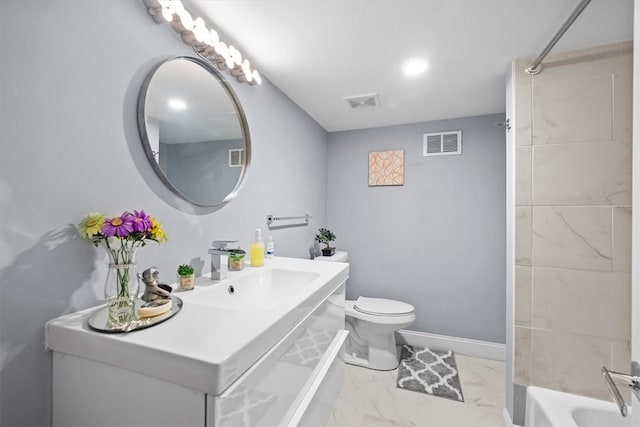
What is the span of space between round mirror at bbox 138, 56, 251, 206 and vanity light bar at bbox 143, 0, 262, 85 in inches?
2.4

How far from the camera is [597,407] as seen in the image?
1.14 m

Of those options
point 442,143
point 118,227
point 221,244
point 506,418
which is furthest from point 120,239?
point 442,143

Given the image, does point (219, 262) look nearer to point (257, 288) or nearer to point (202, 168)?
point (257, 288)

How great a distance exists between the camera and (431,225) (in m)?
2.49

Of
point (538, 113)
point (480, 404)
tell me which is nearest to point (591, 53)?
point (538, 113)

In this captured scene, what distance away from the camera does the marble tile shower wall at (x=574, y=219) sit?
1.38m

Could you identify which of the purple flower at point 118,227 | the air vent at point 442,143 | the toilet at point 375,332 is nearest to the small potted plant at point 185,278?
the purple flower at point 118,227

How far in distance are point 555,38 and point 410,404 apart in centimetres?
219

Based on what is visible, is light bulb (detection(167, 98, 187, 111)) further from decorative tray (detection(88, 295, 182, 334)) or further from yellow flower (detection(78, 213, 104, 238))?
A: decorative tray (detection(88, 295, 182, 334))

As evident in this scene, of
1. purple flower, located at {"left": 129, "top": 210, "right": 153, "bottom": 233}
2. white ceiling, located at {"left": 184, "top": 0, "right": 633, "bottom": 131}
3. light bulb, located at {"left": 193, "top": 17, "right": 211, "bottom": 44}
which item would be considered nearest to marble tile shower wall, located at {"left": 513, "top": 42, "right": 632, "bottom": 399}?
white ceiling, located at {"left": 184, "top": 0, "right": 633, "bottom": 131}

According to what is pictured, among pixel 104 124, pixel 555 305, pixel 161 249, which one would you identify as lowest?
pixel 555 305

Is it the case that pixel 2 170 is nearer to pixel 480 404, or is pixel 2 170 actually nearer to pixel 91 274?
pixel 91 274

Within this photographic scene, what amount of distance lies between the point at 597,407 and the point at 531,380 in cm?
40

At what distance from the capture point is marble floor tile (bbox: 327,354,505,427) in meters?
1.60
